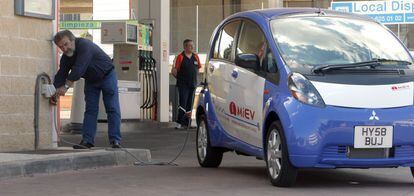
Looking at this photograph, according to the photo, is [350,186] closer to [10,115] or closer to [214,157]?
[214,157]

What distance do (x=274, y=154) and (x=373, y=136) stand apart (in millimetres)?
957

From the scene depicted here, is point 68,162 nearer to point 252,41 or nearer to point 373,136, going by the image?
point 252,41

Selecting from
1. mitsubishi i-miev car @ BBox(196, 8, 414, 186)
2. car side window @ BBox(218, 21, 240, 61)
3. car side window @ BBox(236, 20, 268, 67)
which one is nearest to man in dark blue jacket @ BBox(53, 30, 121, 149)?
car side window @ BBox(218, 21, 240, 61)

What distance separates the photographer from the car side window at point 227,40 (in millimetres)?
8758

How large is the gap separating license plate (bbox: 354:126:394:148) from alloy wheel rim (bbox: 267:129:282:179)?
732 mm

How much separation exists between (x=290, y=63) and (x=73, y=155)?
2.92 m

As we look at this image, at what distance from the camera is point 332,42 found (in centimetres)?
766

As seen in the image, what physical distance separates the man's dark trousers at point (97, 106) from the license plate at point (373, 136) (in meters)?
3.97

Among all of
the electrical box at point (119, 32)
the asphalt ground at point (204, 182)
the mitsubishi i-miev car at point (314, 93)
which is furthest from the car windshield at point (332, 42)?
the electrical box at point (119, 32)

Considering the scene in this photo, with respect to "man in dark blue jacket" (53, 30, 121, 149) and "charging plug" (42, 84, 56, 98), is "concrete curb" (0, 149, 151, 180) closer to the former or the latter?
"man in dark blue jacket" (53, 30, 121, 149)

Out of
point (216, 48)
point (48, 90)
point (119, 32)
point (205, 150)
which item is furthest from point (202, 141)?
point (119, 32)

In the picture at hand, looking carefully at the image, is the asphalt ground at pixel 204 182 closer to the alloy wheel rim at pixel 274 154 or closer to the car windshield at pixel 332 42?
the alloy wheel rim at pixel 274 154

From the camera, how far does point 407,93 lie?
7.08m

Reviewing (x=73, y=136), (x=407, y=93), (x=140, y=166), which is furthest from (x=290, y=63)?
(x=73, y=136)
